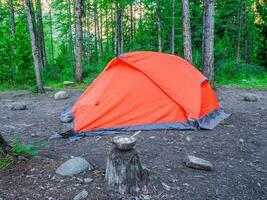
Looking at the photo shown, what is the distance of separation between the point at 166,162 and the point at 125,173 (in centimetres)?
128

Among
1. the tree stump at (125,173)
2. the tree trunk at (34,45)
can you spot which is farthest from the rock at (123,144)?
the tree trunk at (34,45)

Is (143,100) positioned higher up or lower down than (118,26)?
lower down

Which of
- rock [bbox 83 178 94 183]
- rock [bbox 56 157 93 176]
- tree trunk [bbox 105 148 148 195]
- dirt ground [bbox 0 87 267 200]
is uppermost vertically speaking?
tree trunk [bbox 105 148 148 195]

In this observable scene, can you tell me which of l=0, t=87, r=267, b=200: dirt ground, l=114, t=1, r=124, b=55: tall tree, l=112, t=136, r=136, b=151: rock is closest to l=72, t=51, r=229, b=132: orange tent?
l=0, t=87, r=267, b=200: dirt ground

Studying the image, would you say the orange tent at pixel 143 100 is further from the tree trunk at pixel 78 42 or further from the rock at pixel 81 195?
the tree trunk at pixel 78 42

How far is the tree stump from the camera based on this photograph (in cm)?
405

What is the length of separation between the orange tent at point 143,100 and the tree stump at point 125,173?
2869 mm

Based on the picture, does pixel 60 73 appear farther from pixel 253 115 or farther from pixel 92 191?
pixel 92 191

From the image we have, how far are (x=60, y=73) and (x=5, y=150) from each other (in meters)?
15.1

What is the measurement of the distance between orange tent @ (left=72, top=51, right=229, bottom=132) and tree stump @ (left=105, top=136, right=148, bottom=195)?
2.87 meters

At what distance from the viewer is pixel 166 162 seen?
5.15m

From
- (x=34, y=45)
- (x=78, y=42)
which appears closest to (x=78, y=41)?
(x=78, y=42)

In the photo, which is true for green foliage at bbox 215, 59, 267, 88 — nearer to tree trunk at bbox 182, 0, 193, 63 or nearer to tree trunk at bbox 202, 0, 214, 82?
tree trunk at bbox 202, 0, 214, 82

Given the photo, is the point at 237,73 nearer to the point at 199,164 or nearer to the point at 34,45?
the point at 34,45
